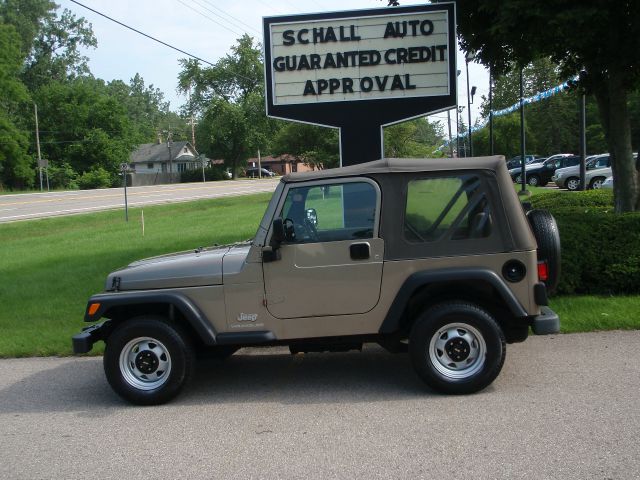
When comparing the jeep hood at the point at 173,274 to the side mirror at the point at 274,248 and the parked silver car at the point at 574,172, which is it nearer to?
the side mirror at the point at 274,248

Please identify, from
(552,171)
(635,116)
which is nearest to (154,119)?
(635,116)

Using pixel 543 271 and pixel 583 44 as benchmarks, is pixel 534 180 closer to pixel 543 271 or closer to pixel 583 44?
pixel 583 44

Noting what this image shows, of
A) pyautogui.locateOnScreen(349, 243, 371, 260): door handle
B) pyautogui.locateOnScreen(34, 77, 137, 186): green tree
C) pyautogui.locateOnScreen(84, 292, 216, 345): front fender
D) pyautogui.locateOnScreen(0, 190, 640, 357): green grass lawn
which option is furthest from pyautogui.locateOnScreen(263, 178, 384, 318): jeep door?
pyautogui.locateOnScreen(34, 77, 137, 186): green tree

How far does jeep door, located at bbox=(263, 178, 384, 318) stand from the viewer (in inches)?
219

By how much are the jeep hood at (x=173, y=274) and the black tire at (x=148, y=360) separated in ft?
1.03

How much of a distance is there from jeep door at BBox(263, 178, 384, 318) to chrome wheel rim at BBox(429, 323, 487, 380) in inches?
24.8

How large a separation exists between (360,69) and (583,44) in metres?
3.22

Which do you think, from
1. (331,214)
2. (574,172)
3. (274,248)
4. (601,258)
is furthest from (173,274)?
(574,172)

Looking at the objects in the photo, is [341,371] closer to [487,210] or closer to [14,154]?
[487,210]

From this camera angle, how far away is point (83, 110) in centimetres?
7262

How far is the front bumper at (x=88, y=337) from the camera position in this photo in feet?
19.1

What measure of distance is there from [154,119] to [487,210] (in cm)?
15426

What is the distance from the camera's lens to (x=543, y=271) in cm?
567

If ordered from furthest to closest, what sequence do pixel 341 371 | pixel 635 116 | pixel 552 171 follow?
pixel 635 116 < pixel 552 171 < pixel 341 371
